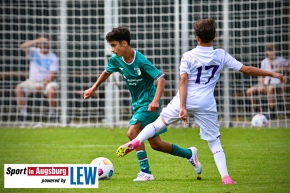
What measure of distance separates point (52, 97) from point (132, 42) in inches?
86.5

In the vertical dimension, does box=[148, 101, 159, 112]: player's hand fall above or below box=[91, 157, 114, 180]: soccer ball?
above

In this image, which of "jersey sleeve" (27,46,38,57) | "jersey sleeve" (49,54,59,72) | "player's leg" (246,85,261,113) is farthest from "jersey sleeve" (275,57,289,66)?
"jersey sleeve" (27,46,38,57)

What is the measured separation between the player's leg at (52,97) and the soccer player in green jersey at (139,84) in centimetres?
908

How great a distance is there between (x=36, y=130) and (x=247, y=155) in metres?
6.56

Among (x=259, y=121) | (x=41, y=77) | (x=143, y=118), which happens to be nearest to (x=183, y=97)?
(x=143, y=118)

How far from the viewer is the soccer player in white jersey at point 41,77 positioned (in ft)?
60.4

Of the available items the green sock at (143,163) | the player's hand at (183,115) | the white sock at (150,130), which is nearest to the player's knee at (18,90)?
the green sock at (143,163)

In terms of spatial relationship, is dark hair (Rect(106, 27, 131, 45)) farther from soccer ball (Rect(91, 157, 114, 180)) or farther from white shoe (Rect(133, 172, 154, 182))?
white shoe (Rect(133, 172, 154, 182))

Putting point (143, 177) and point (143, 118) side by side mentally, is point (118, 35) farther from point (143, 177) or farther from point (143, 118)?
point (143, 177)

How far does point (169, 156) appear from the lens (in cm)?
1166

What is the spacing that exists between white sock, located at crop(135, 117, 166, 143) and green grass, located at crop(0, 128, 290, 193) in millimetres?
506

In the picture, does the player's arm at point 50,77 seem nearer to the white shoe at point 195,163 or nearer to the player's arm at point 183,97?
the white shoe at point 195,163

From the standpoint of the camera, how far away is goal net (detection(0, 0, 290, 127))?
1750 centimetres

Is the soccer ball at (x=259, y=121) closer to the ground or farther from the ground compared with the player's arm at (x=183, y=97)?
closer to the ground
